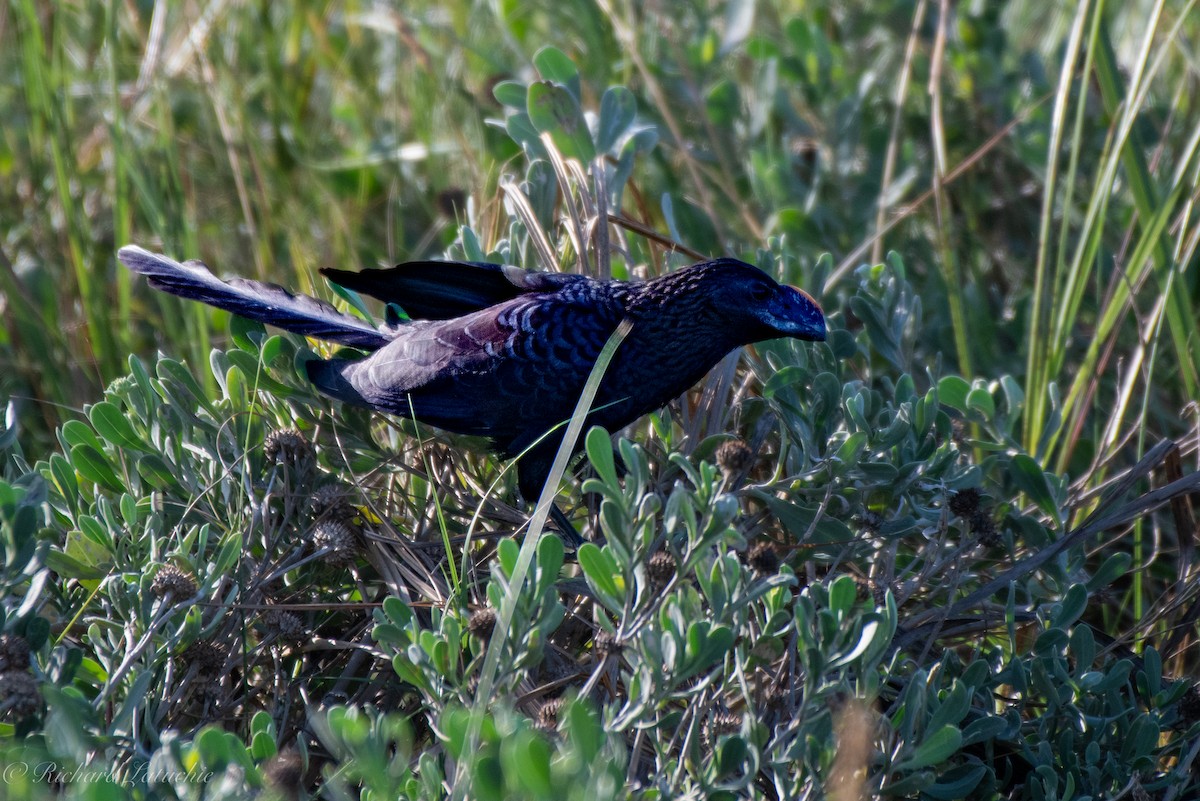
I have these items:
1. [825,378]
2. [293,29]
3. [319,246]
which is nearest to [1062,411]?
[825,378]

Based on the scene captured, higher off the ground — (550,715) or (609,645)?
(609,645)

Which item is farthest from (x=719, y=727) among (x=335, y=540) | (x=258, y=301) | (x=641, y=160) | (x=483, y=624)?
(x=641, y=160)

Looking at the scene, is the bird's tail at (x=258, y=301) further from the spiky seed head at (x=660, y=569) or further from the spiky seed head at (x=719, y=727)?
the spiky seed head at (x=719, y=727)

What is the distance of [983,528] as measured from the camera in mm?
1938

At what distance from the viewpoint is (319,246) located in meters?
3.60

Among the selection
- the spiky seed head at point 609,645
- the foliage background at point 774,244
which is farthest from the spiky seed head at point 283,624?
the spiky seed head at point 609,645

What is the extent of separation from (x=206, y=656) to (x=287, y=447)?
395 mm

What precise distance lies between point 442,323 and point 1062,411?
125cm

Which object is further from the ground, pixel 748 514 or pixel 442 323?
pixel 442 323

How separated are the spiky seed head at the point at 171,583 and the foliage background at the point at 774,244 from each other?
4 cm

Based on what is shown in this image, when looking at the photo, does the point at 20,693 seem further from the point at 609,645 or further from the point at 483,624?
the point at 609,645

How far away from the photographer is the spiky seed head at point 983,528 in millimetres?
1930

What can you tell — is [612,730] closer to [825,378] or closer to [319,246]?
[825,378]

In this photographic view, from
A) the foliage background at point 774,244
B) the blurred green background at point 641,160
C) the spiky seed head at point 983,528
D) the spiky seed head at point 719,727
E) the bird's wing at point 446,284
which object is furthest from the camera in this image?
the blurred green background at point 641,160
